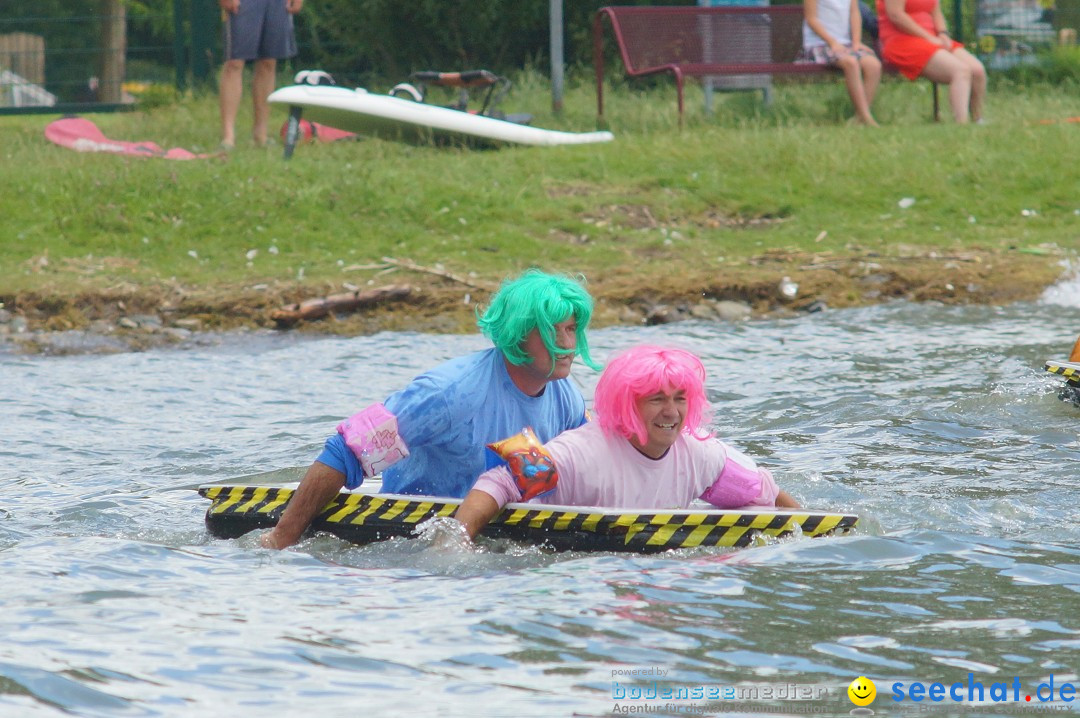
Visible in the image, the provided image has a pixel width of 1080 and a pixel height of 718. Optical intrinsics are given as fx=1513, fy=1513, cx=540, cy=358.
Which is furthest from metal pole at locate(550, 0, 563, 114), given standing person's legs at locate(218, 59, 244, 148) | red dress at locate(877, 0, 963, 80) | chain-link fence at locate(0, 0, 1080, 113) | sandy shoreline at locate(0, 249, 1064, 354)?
sandy shoreline at locate(0, 249, 1064, 354)

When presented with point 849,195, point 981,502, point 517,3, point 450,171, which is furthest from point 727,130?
point 981,502

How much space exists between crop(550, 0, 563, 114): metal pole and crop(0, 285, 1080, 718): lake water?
926cm

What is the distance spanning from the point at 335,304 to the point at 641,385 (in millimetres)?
6611

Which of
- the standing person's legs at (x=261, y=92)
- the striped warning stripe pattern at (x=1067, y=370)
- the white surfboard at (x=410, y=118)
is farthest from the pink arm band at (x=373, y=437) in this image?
the standing person's legs at (x=261, y=92)

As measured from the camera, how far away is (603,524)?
224 inches

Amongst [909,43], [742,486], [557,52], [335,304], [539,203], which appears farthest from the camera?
[557,52]

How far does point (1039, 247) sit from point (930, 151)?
228 cm

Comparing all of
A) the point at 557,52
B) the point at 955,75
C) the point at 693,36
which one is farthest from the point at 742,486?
the point at 557,52

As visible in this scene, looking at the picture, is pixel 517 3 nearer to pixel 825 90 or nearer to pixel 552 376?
pixel 825 90

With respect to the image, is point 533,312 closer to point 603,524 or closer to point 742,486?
point 603,524

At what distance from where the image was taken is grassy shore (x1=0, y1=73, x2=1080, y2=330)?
1223 cm

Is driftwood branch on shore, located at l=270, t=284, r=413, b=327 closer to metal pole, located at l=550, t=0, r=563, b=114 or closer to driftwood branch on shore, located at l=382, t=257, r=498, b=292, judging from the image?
driftwood branch on shore, located at l=382, t=257, r=498, b=292

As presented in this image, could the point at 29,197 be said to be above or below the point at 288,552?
above

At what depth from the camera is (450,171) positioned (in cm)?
1452
